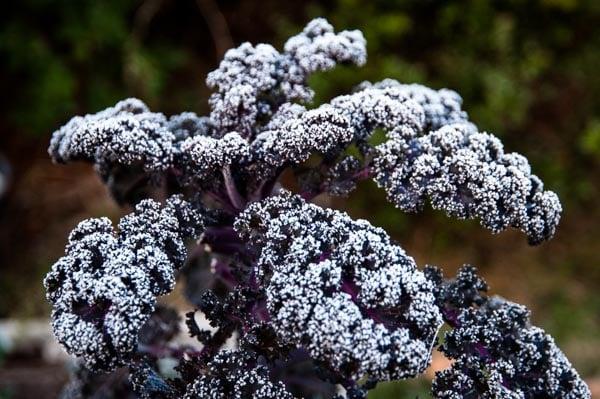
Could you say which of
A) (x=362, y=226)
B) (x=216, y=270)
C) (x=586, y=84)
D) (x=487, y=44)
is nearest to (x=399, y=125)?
(x=362, y=226)

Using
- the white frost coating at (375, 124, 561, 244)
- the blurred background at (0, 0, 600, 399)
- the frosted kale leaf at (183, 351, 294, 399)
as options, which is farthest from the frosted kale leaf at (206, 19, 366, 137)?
the blurred background at (0, 0, 600, 399)

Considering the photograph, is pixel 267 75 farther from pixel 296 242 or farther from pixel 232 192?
pixel 296 242

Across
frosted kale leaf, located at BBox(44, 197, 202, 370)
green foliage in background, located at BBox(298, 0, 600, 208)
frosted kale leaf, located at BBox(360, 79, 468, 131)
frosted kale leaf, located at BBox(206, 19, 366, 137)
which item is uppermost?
green foliage in background, located at BBox(298, 0, 600, 208)

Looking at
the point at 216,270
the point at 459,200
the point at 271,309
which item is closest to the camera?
the point at 271,309

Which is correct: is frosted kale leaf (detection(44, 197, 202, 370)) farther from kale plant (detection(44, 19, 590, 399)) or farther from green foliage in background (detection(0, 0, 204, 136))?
green foliage in background (detection(0, 0, 204, 136))

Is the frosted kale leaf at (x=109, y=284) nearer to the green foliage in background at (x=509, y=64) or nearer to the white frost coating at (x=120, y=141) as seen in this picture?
the white frost coating at (x=120, y=141)

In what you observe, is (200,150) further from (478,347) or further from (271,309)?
(478,347)

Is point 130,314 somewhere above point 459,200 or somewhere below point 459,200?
below
